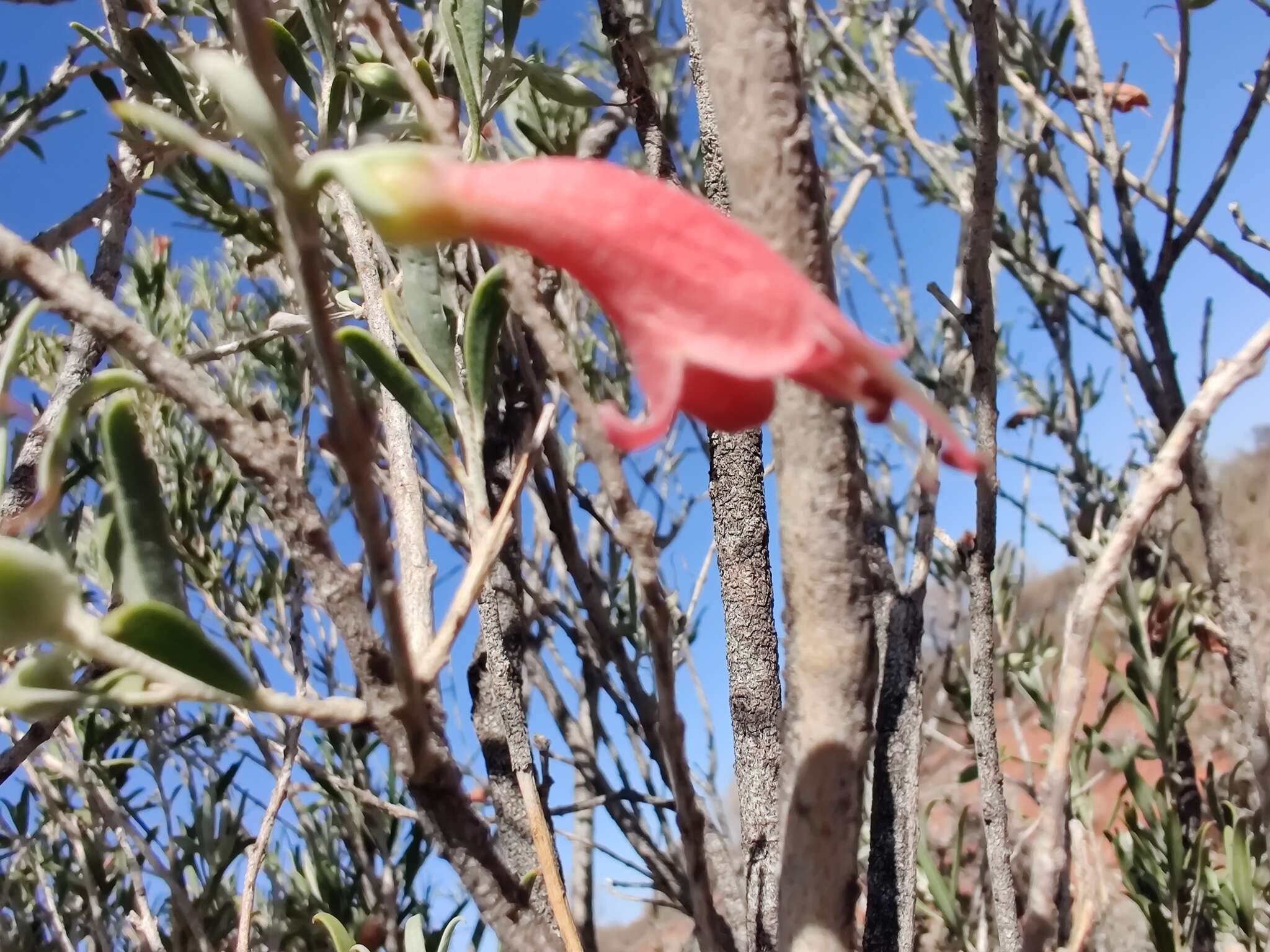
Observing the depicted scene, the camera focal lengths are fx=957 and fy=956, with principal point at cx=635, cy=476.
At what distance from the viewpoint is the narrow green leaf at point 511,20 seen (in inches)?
28.3

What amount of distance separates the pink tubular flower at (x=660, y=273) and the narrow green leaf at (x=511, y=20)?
0.43 meters

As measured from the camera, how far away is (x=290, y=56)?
633 millimetres

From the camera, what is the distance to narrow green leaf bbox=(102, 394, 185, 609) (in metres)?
0.40

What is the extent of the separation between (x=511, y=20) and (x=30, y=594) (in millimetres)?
577

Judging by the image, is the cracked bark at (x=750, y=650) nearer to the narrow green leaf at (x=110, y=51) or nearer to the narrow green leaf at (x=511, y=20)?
the narrow green leaf at (x=511, y=20)

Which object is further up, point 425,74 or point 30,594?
point 425,74

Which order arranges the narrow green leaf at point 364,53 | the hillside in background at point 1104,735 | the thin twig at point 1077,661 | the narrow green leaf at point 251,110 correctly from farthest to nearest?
the hillside in background at point 1104,735
the narrow green leaf at point 364,53
the thin twig at point 1077,661
the narrow green leaf at point 251,110

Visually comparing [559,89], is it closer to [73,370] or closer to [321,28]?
[321,28]

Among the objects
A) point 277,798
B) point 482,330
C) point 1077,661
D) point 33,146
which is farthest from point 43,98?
point 1077,661

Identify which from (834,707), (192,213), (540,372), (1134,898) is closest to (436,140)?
(834,707)

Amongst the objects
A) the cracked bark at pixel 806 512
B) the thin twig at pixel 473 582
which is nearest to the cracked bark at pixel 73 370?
the thin twig at pixel 473 582

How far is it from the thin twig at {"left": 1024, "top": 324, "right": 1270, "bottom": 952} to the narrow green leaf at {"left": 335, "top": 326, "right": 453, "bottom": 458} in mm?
281

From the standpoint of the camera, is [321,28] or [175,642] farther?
[321,28]

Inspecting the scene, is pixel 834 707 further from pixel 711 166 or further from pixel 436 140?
pixel 711 166
